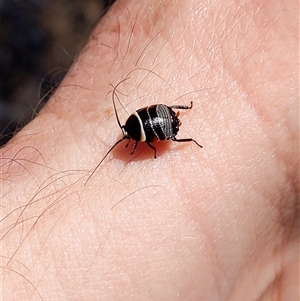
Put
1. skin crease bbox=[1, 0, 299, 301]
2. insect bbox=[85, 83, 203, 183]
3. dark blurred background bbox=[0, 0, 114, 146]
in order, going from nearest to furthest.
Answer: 1. skin crease bbox=[1, 0, 299, 301]
2. insect bbox=[85, 83, 203, 183]
3. dark blurred background bbox=[0, 0, 114, 146]

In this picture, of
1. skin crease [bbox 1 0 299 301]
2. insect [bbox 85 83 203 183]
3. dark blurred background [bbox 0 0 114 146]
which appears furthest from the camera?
dark blurred background [bbox 0 0 114 146]

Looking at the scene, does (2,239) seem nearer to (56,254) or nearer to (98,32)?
(56,254)

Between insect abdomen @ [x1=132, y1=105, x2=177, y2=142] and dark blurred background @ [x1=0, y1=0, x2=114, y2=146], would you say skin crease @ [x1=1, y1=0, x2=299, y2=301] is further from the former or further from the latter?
dark blurred background @ [x1=0, y1=0, x2=114, y2=146]

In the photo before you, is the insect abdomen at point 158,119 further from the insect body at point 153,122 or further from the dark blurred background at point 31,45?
the dark blurred background at point 31,45

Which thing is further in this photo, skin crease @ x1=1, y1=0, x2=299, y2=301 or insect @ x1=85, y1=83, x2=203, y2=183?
insect @ x1=85, y1=83, x2=203, y2=183

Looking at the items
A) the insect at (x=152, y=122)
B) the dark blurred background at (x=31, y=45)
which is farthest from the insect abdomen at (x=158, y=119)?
the dark blurred background at (x=31, y=45)

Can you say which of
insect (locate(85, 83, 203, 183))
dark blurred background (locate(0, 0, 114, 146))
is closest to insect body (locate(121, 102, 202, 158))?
insect (locate(85, 83, 203, 183))

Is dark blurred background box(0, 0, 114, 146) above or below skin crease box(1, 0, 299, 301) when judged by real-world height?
above
